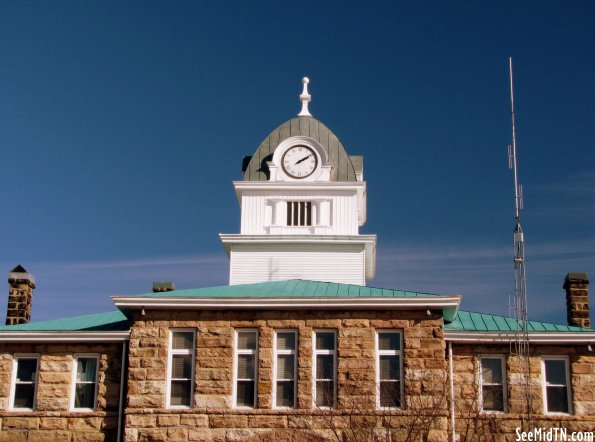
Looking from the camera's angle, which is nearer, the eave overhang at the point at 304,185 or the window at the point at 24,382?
the window at the point at 24,382

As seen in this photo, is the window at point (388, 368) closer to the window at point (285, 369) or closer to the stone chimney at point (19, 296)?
the window at point (285, 369)

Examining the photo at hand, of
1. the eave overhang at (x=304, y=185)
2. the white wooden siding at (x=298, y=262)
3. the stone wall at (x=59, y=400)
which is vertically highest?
the eave overhang at (x=304, y=185)

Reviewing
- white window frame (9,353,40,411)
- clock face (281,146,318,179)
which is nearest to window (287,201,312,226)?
clock face (281,146,318,179)

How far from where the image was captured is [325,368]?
28.1m

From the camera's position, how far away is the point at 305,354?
28.1m

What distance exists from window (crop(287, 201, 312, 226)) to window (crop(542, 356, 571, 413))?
45.3 feet

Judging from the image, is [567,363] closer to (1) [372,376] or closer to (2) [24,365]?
(1) [372,376]

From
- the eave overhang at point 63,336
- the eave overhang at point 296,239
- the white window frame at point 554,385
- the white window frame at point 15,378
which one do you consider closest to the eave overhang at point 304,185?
the eave overhang at point 296,239

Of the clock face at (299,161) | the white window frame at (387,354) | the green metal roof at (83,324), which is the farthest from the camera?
the clock face at (299,161)

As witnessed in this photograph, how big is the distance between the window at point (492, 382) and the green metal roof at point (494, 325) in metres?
0.92

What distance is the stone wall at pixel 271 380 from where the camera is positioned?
→ 1072 inches

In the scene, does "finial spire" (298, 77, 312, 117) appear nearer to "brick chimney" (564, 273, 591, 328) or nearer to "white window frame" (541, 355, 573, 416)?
"brick chimney" (564, 273, 591, 328)

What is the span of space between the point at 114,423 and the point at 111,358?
1.95 metres

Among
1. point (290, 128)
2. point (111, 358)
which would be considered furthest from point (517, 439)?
point (290, 128)
